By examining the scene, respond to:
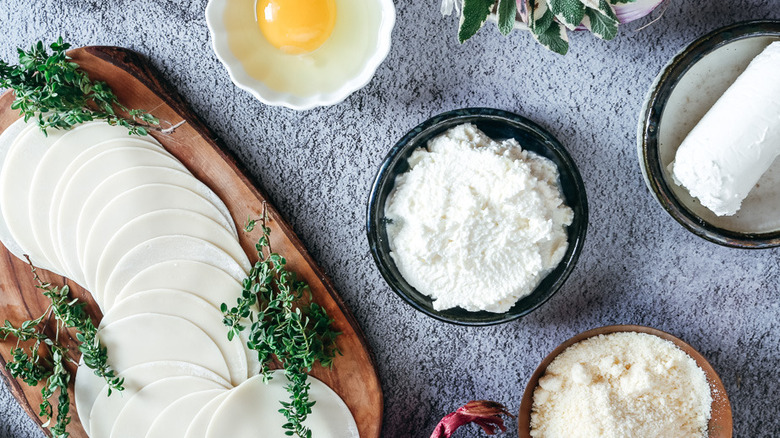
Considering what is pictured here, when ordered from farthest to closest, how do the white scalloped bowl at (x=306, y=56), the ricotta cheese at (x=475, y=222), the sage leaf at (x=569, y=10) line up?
1. the white scalloped bowl at (x=306, y=56)
2. the ricotta cheese at (x=475, y=222)
3. the sage leaf at (x=569, y=10)

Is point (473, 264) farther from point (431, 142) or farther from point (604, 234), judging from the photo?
point (604, 234)

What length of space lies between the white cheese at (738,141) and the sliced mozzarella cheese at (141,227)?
3.38 feet

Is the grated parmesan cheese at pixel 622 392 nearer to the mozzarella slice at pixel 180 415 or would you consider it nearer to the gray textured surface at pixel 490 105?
the gray textured surface at pixel 490 105

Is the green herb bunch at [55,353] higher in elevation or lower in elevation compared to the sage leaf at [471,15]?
higher

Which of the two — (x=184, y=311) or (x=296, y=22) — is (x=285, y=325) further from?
(x=296, y=22)

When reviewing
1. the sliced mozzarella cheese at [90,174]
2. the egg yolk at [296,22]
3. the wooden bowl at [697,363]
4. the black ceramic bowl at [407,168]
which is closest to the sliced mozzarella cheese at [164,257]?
the sliced mozzarella cheese at [90,174]

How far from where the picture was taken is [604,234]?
1.49 metres

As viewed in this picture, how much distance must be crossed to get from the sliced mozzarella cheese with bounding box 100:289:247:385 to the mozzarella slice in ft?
0.31

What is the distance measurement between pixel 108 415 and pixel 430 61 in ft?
3.82

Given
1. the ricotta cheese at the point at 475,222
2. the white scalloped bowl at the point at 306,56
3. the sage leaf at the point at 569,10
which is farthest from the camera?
the white scalloped bowl at the point at 306,56

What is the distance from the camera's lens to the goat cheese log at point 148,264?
1.45 m

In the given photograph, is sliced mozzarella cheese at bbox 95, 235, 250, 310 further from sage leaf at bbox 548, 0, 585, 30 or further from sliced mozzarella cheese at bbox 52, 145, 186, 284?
sage leaf at bbox 548, 0, 585, 30

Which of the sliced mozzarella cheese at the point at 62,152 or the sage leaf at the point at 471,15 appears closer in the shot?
the sage leaf at the point at 471,15

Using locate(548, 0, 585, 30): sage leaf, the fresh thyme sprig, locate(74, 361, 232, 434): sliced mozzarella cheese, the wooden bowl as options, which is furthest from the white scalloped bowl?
the wooden bowl
